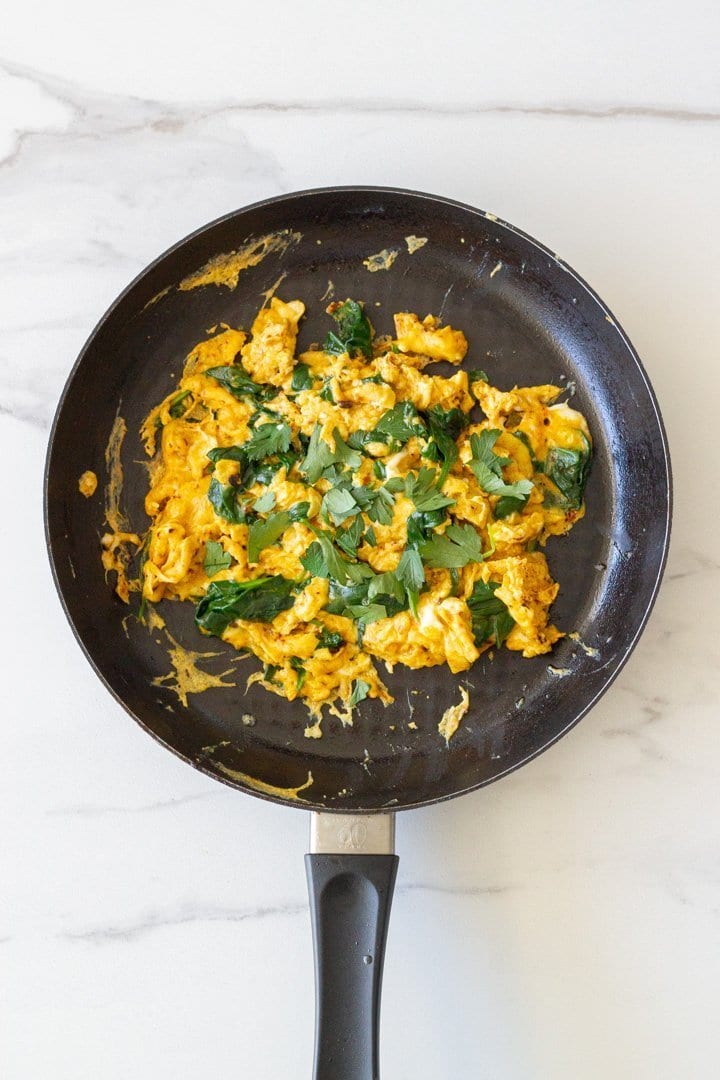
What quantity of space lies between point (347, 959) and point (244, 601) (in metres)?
0.73

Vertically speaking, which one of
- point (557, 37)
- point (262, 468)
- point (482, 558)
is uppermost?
point (557, 37)

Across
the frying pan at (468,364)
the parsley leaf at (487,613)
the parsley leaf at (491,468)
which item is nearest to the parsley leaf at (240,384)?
the frying pan at (468,364)

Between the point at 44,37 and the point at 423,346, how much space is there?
1122 mm

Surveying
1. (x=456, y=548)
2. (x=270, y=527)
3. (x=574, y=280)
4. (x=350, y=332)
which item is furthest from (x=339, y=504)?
(x=574, y=280)

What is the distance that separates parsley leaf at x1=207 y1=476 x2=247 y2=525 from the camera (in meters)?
2.21

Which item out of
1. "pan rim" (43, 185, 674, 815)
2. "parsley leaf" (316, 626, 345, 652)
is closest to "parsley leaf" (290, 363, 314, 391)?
"pan rim" (43, 185, 674, 815)

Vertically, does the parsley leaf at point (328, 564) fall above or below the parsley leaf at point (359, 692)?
above

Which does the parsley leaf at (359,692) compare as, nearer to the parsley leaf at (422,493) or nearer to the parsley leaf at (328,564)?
the parsley leaf at (328,564)

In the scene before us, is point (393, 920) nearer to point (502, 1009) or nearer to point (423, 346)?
point (502, 1009)

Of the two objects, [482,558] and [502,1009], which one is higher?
[482,558]

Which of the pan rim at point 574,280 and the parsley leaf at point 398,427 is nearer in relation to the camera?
the pan rim at point 574,280

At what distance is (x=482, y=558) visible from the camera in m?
2.22

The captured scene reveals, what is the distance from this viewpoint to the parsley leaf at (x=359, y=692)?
7.38 ft

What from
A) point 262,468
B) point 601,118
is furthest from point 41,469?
point 601,118
